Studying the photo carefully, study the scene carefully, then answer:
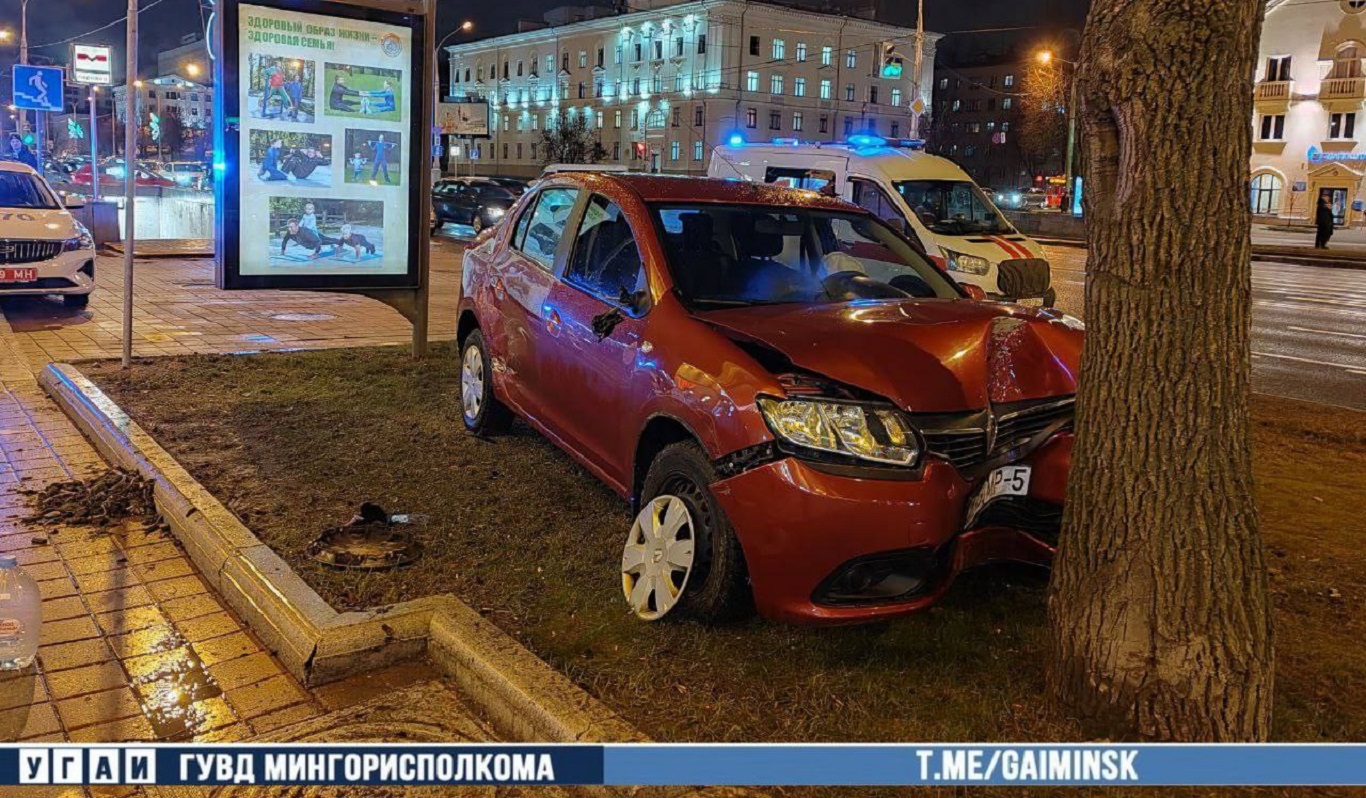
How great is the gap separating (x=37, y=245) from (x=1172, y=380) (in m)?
12.4

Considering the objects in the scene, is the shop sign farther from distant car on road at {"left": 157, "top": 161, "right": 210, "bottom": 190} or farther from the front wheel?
the front wheel

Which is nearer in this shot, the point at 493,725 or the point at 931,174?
the point at 493,725

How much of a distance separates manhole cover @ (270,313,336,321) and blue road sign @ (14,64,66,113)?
43.6 feet

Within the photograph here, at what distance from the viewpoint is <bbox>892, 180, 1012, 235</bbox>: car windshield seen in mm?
12961

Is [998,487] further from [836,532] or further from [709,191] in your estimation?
[709,191]

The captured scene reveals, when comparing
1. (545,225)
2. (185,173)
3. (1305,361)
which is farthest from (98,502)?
(185,173)

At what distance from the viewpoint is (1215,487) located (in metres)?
3.06

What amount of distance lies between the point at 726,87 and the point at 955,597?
7463cm

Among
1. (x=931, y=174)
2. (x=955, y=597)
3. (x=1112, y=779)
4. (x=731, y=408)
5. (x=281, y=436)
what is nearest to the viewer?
(x=1112, y=779)

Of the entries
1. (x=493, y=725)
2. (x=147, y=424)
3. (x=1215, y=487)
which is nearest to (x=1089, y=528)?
(x=1215, y=487)

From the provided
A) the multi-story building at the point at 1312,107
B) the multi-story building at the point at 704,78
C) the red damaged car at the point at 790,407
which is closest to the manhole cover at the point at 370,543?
the red damaged car at the point at 790,407

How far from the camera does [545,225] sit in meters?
6.01

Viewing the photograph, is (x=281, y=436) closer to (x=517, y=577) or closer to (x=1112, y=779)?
(x=517, y=577)

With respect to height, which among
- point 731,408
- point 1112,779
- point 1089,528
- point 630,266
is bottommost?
point 1112,779
